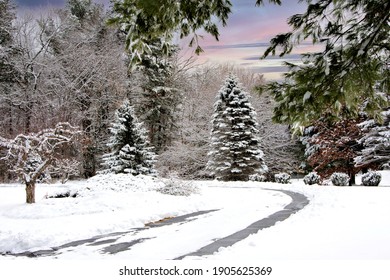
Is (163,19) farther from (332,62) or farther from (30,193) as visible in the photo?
(30,193)

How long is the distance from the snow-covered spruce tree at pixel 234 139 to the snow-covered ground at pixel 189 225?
1486cm

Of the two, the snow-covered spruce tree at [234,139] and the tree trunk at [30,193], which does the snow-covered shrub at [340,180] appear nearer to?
the snow-covered spruce tree at [234,139]

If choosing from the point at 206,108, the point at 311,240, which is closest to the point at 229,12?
the point at 311,240

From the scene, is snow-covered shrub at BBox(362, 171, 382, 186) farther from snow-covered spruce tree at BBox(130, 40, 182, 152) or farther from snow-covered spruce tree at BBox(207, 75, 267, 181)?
snow-covered spruce tree at BBox(130, 40, 182, 152)

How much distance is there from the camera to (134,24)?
562cm

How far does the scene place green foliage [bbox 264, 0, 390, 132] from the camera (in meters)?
6.04

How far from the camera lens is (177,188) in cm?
1627

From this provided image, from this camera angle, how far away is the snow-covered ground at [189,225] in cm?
661

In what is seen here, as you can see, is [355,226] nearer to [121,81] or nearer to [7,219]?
[7,219]

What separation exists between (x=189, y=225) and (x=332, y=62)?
5510 millimetres

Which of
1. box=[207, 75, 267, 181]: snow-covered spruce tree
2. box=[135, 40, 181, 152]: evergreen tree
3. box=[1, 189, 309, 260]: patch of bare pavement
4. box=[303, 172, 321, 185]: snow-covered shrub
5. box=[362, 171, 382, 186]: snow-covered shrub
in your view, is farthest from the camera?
box=[135, 40, 181, 152]: evergreen tree

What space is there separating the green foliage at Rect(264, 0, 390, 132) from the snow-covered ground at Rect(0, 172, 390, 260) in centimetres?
210

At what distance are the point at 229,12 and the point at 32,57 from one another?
2886 cm

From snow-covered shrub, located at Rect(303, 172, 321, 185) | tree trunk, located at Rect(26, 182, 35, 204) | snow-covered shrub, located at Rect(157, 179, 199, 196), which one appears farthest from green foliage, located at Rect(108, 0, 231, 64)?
snow-covered shrub, located at Rect(303, 172, 321, 185)
